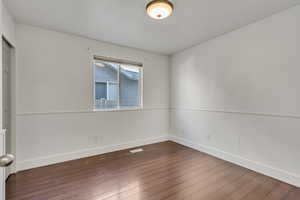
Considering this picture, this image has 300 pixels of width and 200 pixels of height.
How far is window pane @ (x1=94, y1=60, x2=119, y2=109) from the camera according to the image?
325cm

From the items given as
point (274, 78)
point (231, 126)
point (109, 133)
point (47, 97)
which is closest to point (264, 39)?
point (274, 78)

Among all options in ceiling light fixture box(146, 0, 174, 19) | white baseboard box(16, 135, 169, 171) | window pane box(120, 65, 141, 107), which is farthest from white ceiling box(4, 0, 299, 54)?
white baseboard box(16, 135, 169, 171)

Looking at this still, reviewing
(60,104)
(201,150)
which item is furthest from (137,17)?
(201,150)

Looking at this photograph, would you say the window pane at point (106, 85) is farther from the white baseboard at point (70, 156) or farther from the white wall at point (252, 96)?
the white wall at point (252, 96)

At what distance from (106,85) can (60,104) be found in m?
1.01

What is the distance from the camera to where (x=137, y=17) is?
7.61 ft

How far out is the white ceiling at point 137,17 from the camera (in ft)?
6.55

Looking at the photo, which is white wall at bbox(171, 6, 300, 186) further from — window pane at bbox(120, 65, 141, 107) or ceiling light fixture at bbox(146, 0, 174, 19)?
ceiling light fixture at bbox(146, 0, 174, 19)

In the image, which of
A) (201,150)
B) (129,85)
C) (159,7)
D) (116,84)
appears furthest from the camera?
(129,85)

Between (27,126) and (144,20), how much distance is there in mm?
2661

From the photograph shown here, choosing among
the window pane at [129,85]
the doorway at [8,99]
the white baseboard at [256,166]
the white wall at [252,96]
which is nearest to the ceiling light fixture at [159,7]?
the white wall at [252,96]

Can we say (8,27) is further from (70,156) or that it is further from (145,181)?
(145,181)

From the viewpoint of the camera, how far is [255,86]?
8.05ft

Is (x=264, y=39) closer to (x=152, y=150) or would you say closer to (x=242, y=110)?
(x=242, y=110)
